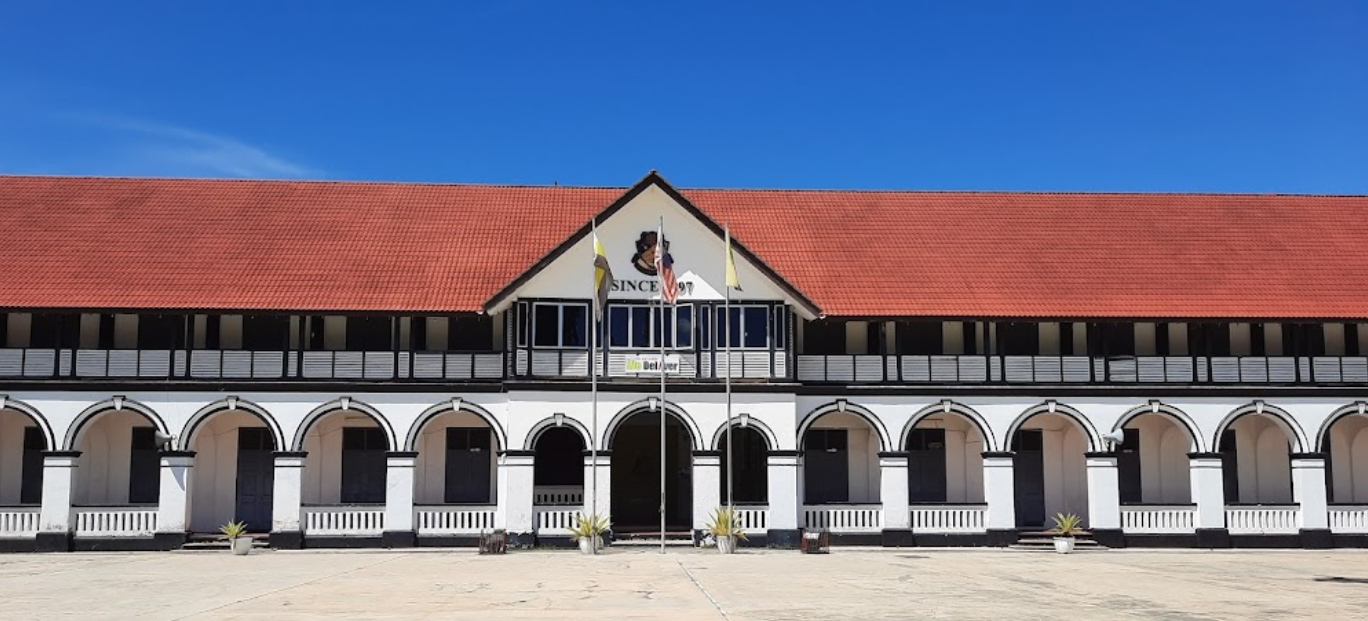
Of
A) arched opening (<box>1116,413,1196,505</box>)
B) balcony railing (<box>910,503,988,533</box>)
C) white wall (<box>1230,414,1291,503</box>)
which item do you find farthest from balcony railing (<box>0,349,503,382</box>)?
white wall (<box>1230,414,1291,503</box>)

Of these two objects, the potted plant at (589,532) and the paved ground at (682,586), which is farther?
the potted plant at (589,532)

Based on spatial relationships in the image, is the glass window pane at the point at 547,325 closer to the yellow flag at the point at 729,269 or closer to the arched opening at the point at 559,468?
the arched opening at the point at 559,468

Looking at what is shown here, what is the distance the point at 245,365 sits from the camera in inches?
1162

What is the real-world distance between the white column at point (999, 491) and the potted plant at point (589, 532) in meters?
9.02

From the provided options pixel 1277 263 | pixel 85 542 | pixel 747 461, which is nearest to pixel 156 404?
pixel 85 542

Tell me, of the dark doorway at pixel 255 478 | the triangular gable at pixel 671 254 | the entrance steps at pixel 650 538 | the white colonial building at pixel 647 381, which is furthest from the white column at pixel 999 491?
the dark doorway at pixel 255 478

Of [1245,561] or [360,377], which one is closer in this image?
[1245,561]

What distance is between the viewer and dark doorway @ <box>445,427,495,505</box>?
31094 mm

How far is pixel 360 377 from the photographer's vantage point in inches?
1169

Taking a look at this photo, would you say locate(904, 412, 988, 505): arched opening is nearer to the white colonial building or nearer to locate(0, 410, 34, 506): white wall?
the white colonial building

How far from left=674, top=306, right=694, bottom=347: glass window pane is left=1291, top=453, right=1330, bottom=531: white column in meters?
14.6

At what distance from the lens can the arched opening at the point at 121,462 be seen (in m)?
30.3

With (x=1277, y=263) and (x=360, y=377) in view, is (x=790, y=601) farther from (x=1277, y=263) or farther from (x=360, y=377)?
(x=1277, y=263)

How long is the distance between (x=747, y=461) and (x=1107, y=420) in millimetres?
8512
